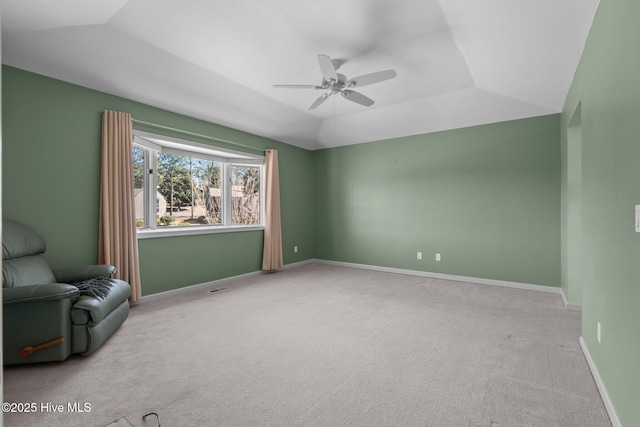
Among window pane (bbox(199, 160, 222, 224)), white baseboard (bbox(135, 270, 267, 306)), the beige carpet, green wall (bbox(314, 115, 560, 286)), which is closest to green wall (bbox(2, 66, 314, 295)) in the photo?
white baseboard (bbox(135, 270, 267, 306))

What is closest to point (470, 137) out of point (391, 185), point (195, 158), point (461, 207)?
point (461, 207)

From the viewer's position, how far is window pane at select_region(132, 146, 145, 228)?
163 inches

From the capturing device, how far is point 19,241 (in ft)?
9.26

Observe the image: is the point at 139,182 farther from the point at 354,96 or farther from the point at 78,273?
the point at 354,96

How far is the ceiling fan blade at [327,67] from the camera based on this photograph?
2.73 metres

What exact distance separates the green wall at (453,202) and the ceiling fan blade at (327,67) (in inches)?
A: 112

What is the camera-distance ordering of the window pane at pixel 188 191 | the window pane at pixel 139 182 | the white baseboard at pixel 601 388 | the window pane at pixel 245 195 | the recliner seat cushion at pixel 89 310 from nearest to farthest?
1. the white baseboard at pixel 601 388
2. the recliner seat cushion at pixel 89 310
3. the window pane at pixel 139 182
4. the window pane at pixel 188 191
5. the window pane at pixel 245 195

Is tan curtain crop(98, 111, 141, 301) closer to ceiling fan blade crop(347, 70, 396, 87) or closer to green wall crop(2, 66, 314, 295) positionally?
green wall crop(2, 66, 314, 295)

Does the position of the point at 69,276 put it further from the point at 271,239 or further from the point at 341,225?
the point at 341,225

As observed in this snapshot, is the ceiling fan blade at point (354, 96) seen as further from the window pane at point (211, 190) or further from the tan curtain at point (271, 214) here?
the window pane at point (211, 190)

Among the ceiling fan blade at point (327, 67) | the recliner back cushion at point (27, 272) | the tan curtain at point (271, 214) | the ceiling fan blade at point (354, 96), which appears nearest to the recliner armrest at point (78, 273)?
the recliner back cushion at point (27, 272)

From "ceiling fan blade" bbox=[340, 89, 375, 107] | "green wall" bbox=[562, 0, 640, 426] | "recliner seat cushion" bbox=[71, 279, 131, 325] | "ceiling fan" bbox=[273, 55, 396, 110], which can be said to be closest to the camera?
"green wall" bbox=[562, 0, 640, 426]

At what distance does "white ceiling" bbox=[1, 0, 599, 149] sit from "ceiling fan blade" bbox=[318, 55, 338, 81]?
0.33m

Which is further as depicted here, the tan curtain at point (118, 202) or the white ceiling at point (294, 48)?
the tan curtain at point (118, 202)
